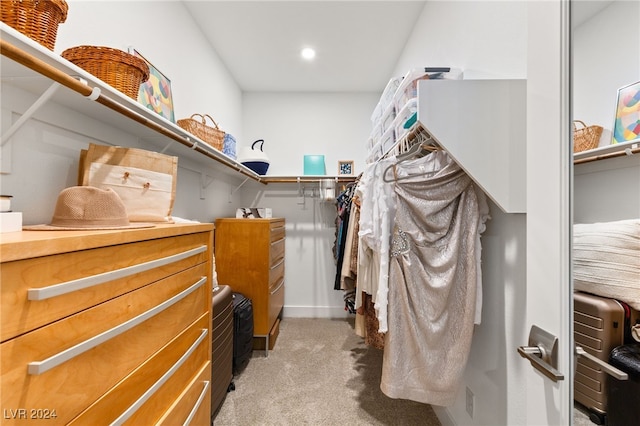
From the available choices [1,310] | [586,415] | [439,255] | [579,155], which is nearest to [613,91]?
[579,155]

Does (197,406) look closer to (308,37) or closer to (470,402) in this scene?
(470,402)

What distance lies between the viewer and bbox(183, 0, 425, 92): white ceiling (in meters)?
1.99

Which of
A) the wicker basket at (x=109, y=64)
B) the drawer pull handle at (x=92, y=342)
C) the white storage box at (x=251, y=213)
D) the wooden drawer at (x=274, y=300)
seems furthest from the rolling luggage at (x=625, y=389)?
the white storage box at (x=251, y=213)

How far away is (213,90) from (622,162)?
2742 mm

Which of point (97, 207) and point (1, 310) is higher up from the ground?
point (97, 207)

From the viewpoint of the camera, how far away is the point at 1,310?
437 mm

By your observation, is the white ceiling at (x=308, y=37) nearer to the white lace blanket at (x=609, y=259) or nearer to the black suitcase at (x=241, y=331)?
the white lace blanket at (x=609, y=259)

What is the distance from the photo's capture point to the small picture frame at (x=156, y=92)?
145 centimetres

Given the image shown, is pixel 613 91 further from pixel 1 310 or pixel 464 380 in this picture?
pixel 464 380

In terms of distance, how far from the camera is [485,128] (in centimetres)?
103

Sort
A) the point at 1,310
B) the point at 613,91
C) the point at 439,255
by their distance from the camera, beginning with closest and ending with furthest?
the point at 1,310
the point at 613,91
the point at 439,255

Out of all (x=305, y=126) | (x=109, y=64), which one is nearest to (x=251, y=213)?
(x=305, y=126)

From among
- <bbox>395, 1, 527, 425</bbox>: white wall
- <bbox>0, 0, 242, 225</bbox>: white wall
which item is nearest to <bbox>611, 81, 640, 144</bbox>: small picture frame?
<bbox>395, 1, 527, 425</bbox>: white wall

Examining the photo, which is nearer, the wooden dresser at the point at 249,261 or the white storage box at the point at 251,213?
the wooden dresser at the point at 249,261
